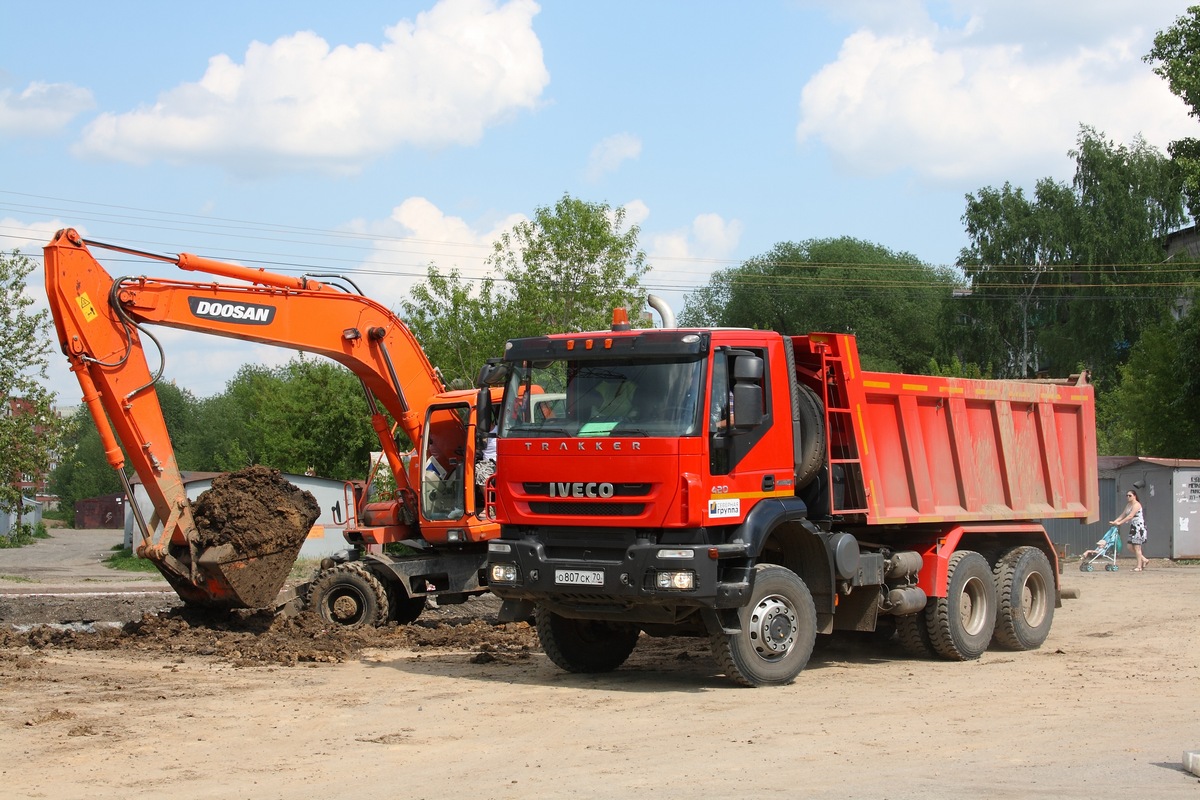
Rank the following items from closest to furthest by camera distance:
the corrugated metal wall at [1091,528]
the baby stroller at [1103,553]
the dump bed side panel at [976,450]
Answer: the dump bed side panel at [976,450] → the baby stroller at [1103,553] → the corrugated metal wall at [1091,528]

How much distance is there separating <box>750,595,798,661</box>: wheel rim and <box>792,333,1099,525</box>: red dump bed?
1.33 m

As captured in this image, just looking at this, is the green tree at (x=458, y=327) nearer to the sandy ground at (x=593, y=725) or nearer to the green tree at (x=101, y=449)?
the sandy ground at (x=593, y=725)

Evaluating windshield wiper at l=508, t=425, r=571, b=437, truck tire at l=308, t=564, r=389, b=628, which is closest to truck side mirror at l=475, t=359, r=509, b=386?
windshield wiper at l=508, t=425, r=571, b=437

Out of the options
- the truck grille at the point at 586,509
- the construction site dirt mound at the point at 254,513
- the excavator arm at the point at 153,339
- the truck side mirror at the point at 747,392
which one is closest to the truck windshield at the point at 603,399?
the truck side mirror at the point at 747,392

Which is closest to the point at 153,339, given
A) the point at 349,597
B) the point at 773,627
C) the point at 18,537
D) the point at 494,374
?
the point at 349,597

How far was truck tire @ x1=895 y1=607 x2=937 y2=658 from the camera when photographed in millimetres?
12852

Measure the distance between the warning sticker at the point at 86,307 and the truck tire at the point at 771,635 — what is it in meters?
7.49

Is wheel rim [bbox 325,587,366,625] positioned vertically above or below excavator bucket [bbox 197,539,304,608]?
below

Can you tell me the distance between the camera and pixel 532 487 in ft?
36.1

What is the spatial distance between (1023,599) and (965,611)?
0.92m

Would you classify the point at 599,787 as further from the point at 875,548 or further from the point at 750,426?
the point at 875,548

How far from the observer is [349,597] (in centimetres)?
1504

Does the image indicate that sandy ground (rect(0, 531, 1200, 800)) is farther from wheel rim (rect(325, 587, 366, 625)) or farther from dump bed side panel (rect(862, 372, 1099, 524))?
dump bed side panel (rect(862, 372, 1099, 524))

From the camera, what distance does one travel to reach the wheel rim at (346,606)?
1499cm
